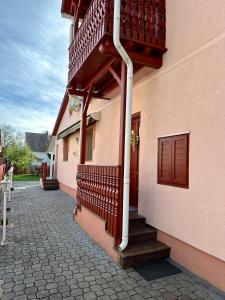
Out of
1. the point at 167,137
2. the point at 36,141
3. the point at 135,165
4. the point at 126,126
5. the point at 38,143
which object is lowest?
the point at 135,165

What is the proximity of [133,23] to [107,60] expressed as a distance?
1185 millimetres

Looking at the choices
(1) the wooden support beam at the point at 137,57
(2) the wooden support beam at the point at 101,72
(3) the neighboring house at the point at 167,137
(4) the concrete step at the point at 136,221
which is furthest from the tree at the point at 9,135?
(1) the wooden support beam at the point at 137,57

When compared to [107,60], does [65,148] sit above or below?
below

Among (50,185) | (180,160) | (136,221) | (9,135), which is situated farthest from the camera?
(9,135)

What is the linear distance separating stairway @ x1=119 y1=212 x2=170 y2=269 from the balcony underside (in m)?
4.00

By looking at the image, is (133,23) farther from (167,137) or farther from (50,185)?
(50,185)

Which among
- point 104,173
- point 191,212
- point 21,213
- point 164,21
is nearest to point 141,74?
point 164,21

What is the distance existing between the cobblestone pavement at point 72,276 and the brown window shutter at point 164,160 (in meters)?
1.97

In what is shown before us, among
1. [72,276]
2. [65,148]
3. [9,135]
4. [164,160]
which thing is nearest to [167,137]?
[164,160]

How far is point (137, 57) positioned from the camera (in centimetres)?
556

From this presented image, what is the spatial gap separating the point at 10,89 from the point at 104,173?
3742 cm

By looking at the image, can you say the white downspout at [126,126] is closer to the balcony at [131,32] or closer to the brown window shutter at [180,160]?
the balcony at [131,32]

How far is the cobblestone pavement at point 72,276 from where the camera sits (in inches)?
145

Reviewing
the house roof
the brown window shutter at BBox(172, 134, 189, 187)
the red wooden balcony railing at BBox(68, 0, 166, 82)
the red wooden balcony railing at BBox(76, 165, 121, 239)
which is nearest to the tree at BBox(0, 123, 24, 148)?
the house roof
